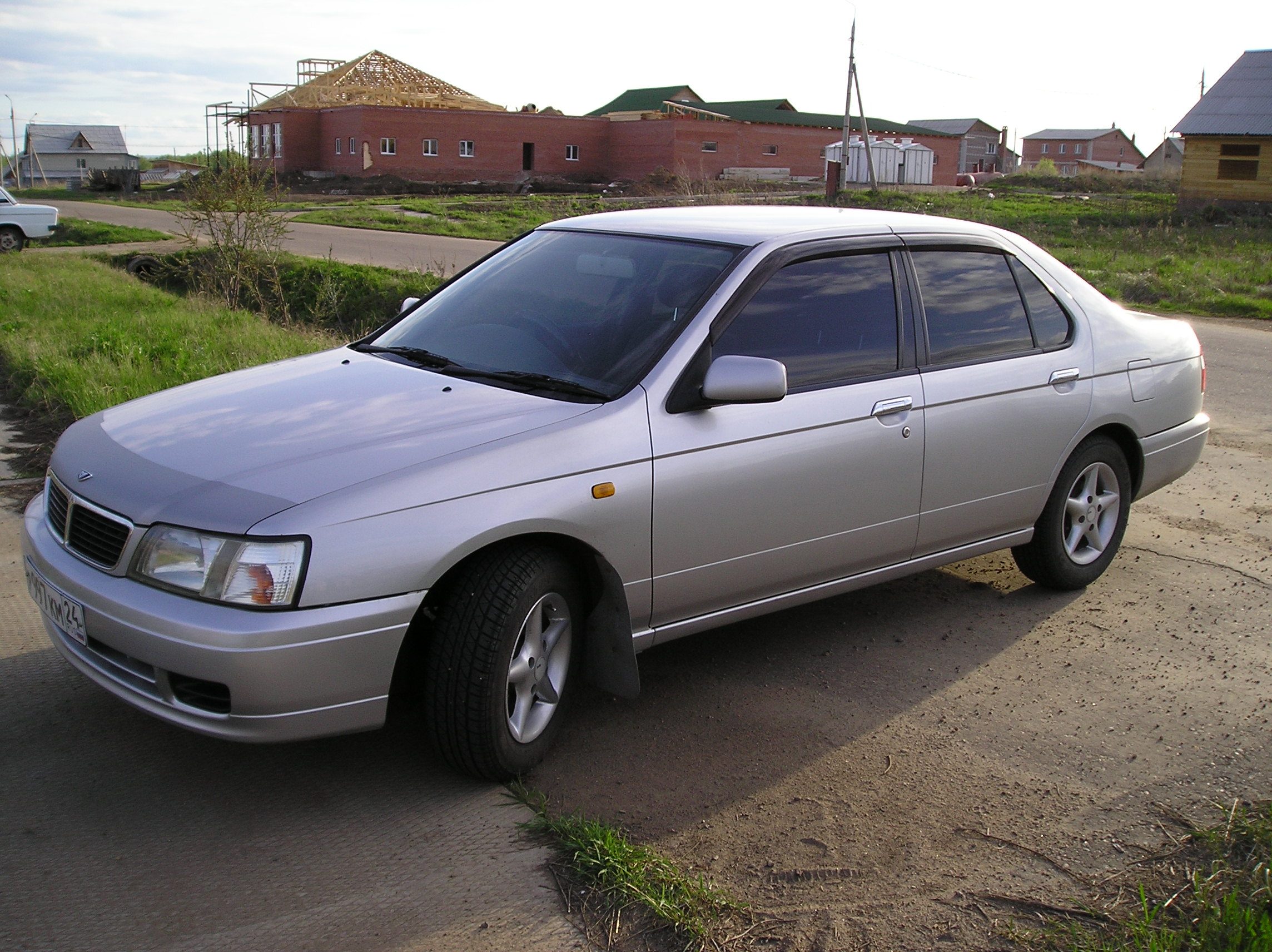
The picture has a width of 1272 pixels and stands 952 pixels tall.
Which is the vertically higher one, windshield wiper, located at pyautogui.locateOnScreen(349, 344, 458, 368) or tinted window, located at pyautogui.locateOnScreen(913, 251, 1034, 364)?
tinted window, located at pyautogui.locateOnScreen(913, 251, 1034, 364)

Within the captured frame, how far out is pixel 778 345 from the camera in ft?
13.4

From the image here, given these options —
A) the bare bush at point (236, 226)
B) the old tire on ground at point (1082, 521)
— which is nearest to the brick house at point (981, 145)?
the bare bush at point (236, 226)

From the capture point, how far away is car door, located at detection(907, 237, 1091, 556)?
450 centimetres

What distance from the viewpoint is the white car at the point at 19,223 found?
2280 cm

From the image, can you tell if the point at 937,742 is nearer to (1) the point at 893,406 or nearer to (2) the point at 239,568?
(1) the point at 893,406

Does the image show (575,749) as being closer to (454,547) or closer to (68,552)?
(454,547)

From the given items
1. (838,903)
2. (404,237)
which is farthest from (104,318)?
(404,237)

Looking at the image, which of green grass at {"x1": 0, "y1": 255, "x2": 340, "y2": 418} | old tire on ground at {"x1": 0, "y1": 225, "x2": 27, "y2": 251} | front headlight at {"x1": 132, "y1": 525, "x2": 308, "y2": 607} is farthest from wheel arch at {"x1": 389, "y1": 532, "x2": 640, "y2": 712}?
old tire on ground at {"x1": 0, "y1": 225, "x2": 27, "y2": 251}

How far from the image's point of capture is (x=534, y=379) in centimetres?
389

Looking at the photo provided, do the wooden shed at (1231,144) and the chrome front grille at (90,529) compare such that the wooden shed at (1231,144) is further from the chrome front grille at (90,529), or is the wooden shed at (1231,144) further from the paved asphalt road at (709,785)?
the chrome front grille at (90,529)

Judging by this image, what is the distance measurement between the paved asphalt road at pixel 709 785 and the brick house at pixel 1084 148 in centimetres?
12134

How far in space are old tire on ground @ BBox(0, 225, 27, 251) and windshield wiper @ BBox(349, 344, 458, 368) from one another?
2176cm

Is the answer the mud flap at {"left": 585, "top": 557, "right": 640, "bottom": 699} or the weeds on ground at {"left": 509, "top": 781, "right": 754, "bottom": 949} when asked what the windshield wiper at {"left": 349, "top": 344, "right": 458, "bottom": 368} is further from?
the weeds on ground at {"left": 509, "top": 781, "right": 754, "bottom": 949}

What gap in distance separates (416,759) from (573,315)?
1643 mm
